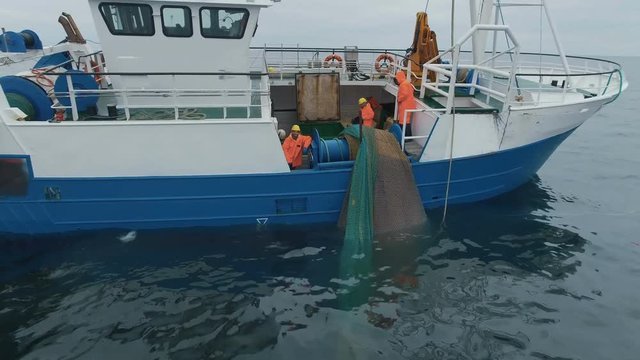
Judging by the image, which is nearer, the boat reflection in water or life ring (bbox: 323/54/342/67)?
the boat reflection in water

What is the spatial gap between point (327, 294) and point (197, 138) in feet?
11.4

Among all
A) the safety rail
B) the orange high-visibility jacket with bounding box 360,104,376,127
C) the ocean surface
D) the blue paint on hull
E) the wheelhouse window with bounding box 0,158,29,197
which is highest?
the safety rail

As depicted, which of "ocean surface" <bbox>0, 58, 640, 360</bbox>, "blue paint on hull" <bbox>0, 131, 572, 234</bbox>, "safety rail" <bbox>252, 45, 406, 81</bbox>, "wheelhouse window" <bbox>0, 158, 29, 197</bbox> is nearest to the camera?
"ocean surface" <bbox>0, 58, 640, 360</bbox>

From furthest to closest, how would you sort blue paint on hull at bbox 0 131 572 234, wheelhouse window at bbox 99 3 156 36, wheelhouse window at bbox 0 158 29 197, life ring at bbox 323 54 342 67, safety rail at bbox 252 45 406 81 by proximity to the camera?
1. life ring at bbox 323 54 342 67
2. safety rail at bbox 252 45 406 81
3. wheelhouse window at bbox 99 3 156 36
4. blue paint on hull at bbox 0 131 572 234
5. wheelhouse window at bbox 0 158 29 197

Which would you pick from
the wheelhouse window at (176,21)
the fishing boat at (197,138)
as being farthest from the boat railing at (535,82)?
the wheelhouse window at (176,21)

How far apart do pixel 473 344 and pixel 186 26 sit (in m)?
7.21

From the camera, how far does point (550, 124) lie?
8.12 m

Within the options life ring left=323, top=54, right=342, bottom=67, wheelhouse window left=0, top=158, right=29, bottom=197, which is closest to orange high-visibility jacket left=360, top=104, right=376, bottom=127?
life ring left=323, top=54, right=342, bottom=67

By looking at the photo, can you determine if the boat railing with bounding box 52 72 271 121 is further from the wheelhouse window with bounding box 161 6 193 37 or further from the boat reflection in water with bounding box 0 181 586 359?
the boat reflection in water with bounding box 0 181 586 359

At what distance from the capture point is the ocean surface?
5227mm

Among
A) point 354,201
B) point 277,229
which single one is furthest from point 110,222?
point 354,201

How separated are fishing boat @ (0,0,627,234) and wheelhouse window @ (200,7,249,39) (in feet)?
0.07

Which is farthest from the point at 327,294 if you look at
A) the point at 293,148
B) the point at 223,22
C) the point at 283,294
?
the point at 223,22

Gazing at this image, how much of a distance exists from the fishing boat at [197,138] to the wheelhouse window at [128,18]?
18 mm
